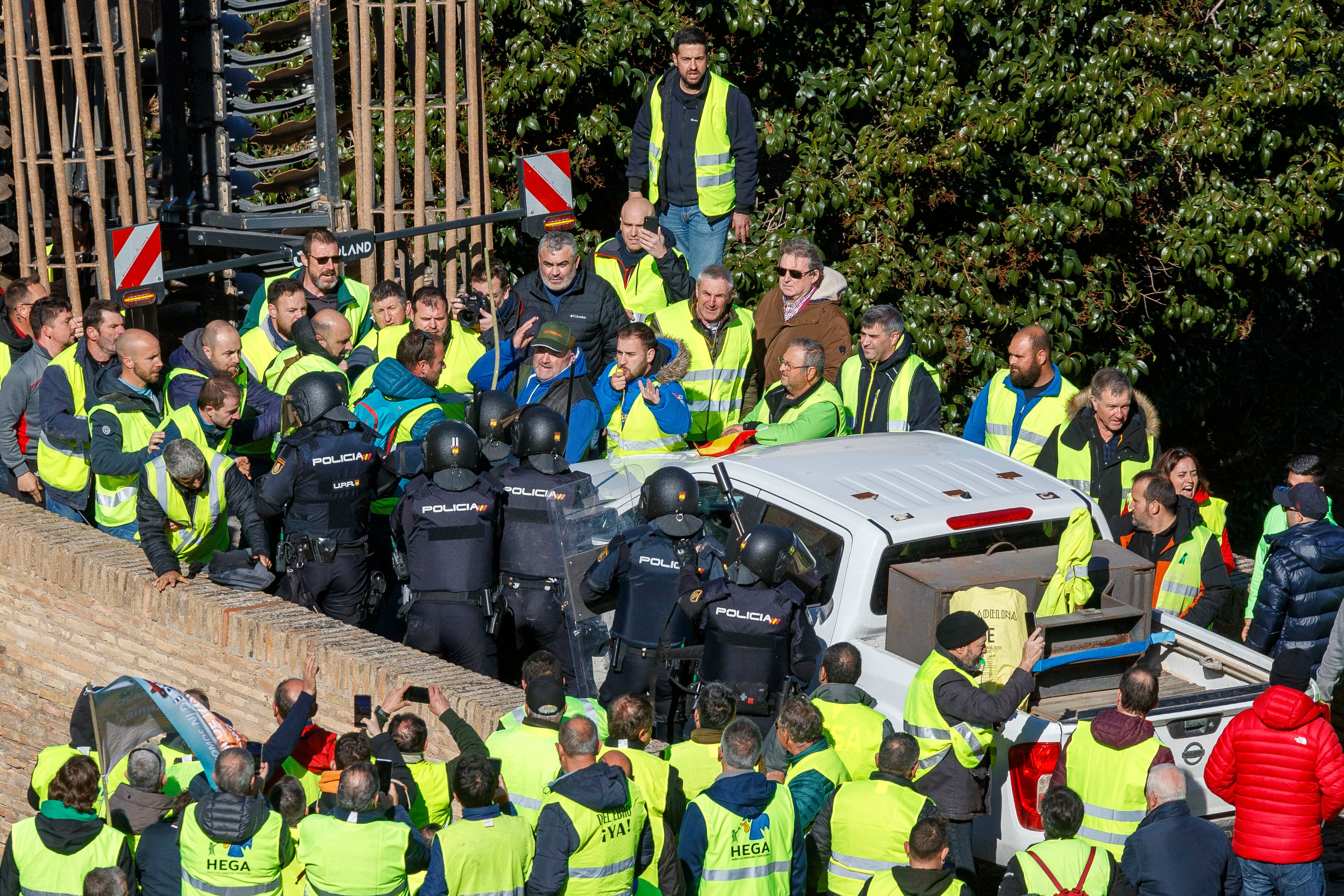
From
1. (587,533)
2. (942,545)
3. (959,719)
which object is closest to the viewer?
(959,719)

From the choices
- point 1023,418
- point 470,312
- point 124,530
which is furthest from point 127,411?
point 1023,418

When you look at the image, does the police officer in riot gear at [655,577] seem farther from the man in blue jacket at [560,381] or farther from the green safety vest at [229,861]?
the green safety vest at [229,861]

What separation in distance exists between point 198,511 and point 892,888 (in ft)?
14.2

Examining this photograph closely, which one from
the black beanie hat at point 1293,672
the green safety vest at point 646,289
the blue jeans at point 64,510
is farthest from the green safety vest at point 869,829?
the blue jeans at point 64,510

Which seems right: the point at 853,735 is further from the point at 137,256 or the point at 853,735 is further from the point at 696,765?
the point at 137,256

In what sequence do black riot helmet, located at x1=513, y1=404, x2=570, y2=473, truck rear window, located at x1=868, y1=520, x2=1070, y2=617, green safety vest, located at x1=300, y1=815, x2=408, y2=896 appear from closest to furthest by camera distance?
green safety vest, located at x1=300, y1=815, x2=408, y2=896
truck rear window, located at x1=868, y1=520, x2=1070, y2=617
black riot helmet, located at x1=513, y1=404, x2=570, y2=473

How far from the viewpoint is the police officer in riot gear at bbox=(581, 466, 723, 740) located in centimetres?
799

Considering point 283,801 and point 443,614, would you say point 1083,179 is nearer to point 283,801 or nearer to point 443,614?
point 443,614

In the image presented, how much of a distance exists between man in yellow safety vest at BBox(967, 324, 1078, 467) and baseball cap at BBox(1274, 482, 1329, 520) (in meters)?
1.36

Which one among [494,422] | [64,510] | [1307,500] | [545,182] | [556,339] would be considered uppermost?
[545,182]

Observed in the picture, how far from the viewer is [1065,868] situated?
674 centimetres

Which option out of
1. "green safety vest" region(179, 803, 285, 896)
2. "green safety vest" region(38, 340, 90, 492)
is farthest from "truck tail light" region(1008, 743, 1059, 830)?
"green safety vest" region(38, 340, 90, 492)

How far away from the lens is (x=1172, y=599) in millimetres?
9305

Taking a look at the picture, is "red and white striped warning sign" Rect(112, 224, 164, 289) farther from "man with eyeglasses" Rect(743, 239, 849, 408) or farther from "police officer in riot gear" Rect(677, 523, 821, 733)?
"police officer in riot gear" Rect(677, 523, 821, 733)
